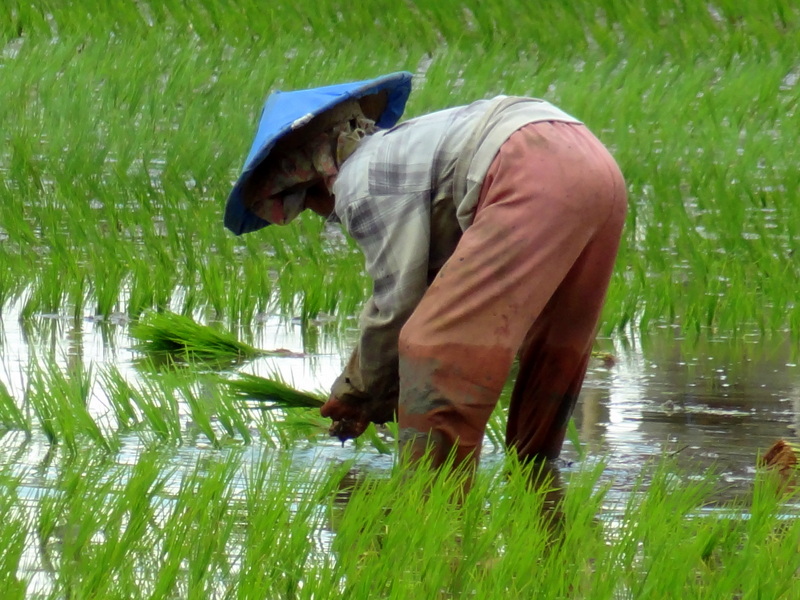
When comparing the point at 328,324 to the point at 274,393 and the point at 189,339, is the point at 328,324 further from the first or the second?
the point at 274,393

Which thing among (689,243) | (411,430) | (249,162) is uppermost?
(249,162)

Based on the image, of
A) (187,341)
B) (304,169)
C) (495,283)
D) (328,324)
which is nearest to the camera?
(495,283)

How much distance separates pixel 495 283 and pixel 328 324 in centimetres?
201

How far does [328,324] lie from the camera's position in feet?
15.7

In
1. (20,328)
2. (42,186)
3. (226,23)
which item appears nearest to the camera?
(20,328)

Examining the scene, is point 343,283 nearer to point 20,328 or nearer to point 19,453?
point 20,328

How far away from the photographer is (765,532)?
2449 millimetres

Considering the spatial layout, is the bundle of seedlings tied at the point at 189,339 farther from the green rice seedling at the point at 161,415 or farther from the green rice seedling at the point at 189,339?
the green rice seedling at the point at 161,415

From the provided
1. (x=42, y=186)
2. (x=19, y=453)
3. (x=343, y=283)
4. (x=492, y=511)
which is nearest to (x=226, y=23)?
(x=42, y=186)

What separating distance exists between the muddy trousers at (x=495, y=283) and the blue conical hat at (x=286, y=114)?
1.21ft

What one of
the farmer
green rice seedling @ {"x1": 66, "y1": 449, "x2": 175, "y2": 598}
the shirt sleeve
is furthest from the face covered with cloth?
green rice seedling @ {"x1": 66, "y1": 449, "x2": 175, "y2": 598}

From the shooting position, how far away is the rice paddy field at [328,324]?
7.63ft

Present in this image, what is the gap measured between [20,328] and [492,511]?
241 cm

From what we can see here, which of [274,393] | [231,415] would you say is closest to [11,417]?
[231,415]
